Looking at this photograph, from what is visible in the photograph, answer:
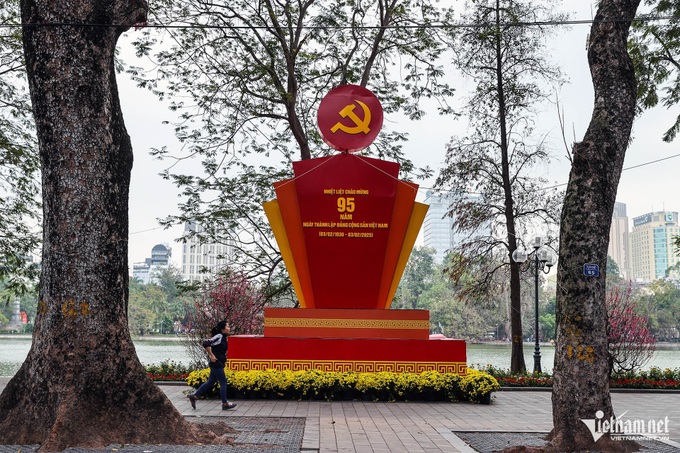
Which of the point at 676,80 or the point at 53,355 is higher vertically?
the point at 676,80

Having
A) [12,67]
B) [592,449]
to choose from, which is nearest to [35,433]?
[592,449]

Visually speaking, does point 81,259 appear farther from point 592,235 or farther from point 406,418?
point 592,235

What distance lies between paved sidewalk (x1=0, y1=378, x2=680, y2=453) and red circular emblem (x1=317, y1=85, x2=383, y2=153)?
171 inches

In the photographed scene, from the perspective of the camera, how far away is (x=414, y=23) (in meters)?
15.6

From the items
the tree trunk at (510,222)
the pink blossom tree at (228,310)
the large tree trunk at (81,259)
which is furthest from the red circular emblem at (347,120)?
the tree trunk at (510,222)

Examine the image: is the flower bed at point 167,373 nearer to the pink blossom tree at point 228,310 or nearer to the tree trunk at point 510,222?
the pink blossom tree at point 228,310

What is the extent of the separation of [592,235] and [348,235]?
17.9 ft

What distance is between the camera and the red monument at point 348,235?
36.3ft

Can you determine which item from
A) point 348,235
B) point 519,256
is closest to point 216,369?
point 348,235

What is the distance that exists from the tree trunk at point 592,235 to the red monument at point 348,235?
4.82m

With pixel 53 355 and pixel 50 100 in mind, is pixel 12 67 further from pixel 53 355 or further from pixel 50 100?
pixel 53 355

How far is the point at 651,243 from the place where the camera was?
317ft

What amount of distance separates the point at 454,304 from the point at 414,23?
28.5 metres

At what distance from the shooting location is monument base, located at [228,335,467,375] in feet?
35.9
